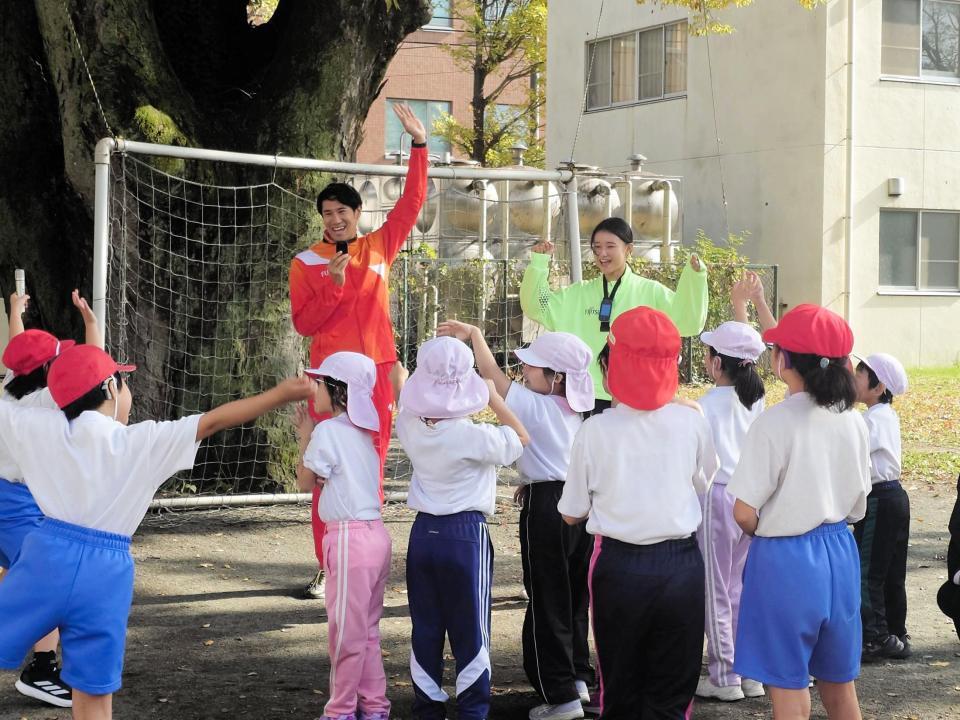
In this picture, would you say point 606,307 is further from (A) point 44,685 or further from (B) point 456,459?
(A) point 44,685

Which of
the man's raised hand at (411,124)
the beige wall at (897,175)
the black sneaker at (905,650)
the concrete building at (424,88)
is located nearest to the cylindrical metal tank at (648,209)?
the beige wall at (897,175)

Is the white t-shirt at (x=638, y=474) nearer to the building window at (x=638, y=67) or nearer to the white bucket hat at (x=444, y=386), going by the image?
the white bucket hat at (x=444, y=386)

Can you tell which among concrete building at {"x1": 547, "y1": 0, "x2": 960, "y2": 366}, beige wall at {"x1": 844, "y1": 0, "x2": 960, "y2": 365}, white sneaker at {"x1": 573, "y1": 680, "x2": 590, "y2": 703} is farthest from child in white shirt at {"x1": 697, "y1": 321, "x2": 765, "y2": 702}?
beige wall at {"x1": 844, "y1": 0, "x2": 960, "y2": 365}

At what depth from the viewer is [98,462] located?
3922 millimetres

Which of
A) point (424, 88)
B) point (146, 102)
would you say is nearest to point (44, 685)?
point (146, 102)

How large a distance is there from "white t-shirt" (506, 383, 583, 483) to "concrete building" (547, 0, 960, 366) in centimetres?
1362

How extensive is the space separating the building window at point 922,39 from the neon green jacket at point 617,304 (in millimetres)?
14350

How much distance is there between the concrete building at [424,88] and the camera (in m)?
36.1

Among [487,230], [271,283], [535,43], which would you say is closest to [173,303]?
[271,283]

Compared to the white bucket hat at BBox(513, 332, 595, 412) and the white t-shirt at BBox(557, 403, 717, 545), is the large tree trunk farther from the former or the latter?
the white t-shirt at BBox(557, 403, 717, 545)

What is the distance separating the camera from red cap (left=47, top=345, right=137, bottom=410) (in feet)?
13.0

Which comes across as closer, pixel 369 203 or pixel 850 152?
pixel 369 203

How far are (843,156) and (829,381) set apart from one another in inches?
605

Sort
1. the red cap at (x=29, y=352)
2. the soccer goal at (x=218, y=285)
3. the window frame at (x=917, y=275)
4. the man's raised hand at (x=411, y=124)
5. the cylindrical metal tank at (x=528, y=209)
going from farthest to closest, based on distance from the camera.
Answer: the window frame at (x=917, y=275) < the cylindrical metal tank at (x=528, y=209) < the soccer goal at (x=218, y=285) < the man's raised hand at (x=411, y=124) < the red cap at (x=29, y=352)
